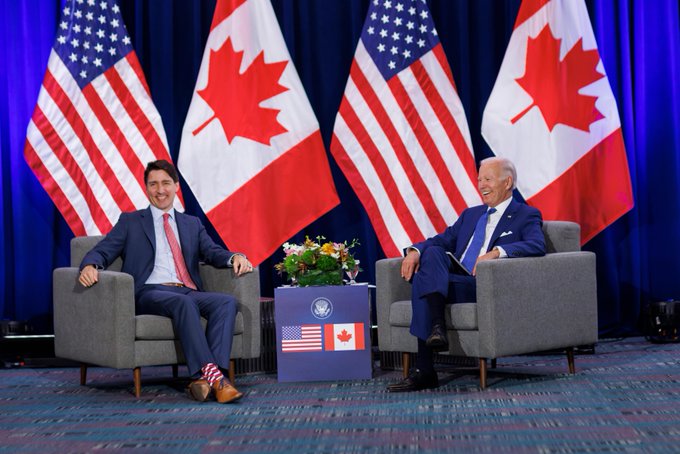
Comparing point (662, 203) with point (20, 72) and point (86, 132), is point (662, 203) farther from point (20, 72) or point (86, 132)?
point (20, 72)

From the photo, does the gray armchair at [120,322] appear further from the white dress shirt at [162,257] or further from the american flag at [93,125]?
the american flag at [93,125]

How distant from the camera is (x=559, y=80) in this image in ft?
18.0

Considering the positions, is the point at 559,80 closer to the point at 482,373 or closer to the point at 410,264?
the point at 410,264

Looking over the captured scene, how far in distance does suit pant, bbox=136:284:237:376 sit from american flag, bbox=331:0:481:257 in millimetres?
1616

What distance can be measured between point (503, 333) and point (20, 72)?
12.3ft

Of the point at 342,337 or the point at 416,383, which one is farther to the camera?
the point at 342,337

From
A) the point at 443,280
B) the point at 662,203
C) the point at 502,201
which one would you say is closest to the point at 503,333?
the point at 443,280

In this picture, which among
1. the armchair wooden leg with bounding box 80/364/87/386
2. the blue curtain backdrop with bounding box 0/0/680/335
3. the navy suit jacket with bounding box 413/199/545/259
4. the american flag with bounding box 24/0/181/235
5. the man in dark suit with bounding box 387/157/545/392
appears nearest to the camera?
the man in dark suit with bounding box 387/157/545/392

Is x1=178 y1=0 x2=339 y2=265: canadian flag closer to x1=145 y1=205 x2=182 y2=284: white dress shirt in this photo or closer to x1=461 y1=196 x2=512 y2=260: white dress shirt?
x1=145 y1=205 x2=182 y2=284: white dress shirt

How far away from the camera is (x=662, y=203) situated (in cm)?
595

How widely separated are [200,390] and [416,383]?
99cm

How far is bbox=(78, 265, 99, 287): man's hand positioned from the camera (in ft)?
13.3

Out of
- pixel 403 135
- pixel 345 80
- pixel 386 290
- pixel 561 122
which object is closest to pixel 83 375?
pixel 386 290

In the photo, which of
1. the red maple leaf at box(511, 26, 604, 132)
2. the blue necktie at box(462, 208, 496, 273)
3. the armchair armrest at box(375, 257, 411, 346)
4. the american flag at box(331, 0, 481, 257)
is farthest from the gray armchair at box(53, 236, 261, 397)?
the red maple leaf at box(511, 26, 604, 132)
